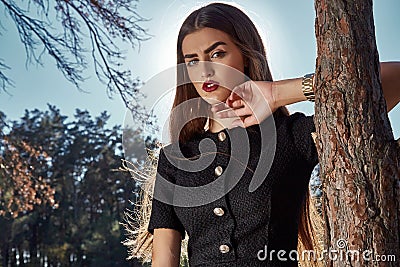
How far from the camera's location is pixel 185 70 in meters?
1.06

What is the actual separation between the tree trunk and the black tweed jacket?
9.1 inches

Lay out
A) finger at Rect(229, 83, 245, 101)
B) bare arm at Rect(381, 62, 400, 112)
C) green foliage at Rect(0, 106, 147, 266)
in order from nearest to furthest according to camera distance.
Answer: bare arm at Rect(381, 62, 400, 112), finger at Rect(229, 83, 245, 101), green foliage at Rect(0, 106, 147, 266)

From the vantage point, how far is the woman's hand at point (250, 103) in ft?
3.01

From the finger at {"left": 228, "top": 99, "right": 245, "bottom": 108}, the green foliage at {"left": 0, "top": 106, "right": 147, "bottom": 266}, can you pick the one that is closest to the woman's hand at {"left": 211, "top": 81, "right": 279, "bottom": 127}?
the finger at {"left": 228, "top": 99, "right": 245, "bottom": 108}

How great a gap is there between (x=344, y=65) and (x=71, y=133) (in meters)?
10.0

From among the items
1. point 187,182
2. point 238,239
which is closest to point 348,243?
point 238,239

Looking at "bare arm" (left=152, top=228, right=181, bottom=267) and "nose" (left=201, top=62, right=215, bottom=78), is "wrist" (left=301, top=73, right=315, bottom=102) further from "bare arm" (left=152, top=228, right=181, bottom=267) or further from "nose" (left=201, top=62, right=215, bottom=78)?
"bare arm" (left=152, top=228, right=181, bottom=267)

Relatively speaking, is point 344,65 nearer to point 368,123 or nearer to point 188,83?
point 368,123

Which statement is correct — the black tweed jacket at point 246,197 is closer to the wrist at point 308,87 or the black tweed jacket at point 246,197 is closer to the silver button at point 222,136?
the silver button at point 222,136

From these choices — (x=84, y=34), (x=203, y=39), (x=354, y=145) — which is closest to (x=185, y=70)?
Answer: (x=203, y=39)

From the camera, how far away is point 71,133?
1044 cm

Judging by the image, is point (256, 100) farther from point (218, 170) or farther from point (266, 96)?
point (218, 170)

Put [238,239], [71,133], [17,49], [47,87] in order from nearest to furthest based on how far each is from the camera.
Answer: [238,239], [17,49], [47,87], [71,133]

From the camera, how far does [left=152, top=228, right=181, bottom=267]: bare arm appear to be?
101 cm
